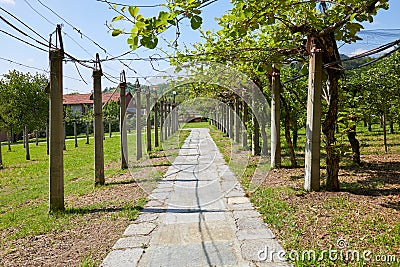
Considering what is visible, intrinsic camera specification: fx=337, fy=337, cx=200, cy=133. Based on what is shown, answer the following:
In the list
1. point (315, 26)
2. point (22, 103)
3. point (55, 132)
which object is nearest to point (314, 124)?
point (315, 26)

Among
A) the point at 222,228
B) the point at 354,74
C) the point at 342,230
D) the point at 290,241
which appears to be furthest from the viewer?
the point at 354,74

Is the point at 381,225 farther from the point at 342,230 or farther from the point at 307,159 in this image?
the point at 307,159

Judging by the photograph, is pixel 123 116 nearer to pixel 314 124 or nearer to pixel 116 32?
pixel 314 124

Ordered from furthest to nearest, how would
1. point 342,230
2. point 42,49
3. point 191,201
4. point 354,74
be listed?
point 354,74, point 191,201, point 42,49, point 342,230

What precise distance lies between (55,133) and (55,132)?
0.05ft

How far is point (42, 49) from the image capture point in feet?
15.9

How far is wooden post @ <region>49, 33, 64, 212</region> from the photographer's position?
491 centimetres

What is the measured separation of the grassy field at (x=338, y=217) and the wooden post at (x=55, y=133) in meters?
2.95

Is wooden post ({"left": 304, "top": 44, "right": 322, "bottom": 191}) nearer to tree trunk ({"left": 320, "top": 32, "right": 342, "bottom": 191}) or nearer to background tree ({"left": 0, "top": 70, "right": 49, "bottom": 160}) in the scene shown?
tree trunk ({"left": 320, "top": 32, "right": 342, "bottom": 191})

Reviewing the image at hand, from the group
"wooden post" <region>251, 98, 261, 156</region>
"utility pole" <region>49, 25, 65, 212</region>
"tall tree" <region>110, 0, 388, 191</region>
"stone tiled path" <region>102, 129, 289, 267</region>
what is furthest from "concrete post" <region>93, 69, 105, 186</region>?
"wooden post" <region>251, 98, 261, 156</region>

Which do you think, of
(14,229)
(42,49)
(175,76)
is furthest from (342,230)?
(175,76)

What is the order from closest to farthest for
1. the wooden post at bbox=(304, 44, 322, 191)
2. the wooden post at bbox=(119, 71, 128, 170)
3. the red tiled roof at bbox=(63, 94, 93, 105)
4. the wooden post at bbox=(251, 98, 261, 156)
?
the wooden post at bbox=(304, 44, 322, 191) < the wooden post at bbox=(119, 71, 128, 170) < the wooden post at bbox=(251, 98, 261, 156) < the red tiled roof at bbox=(63, 94, 93, 105)

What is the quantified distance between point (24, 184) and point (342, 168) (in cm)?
770

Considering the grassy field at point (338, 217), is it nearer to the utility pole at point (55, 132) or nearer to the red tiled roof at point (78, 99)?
the utility pole at point (55, 132)
